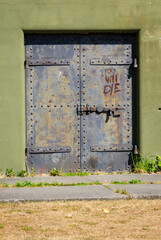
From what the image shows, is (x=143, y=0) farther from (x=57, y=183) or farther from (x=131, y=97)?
(x=57, y=183)

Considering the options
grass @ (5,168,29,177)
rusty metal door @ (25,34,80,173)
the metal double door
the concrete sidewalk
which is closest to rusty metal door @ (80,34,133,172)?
the metal double door

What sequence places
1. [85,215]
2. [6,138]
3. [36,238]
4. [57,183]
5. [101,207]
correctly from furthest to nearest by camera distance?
[6,138], [57,183], [101,207], [85,215], [36,238]

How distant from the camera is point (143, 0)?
8586 millimetres

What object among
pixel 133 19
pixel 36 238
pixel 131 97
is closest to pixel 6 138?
pixel 131 97

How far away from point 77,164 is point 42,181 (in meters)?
1.15

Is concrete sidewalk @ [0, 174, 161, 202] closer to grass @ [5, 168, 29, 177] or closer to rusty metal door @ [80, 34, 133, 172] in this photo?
grass @ [5, 168, 29, 177]

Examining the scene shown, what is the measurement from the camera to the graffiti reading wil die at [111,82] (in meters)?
8.63

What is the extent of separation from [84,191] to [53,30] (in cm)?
313

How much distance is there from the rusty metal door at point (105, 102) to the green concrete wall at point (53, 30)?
25 cm

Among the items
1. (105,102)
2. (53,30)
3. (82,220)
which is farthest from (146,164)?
(82,220)

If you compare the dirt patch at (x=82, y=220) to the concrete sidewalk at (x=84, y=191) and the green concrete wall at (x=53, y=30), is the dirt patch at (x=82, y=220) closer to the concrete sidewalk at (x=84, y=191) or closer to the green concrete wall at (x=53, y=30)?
the concrete sidewalk at (x=84, y=191)

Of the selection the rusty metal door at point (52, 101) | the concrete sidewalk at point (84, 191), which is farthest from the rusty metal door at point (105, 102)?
the concrete sidewalk at point (84, 191)

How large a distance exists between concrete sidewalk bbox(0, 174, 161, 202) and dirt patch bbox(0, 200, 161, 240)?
159 mm

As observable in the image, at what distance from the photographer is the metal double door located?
8500 millimetres
